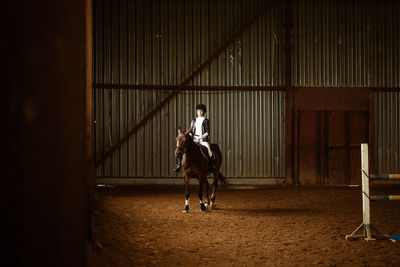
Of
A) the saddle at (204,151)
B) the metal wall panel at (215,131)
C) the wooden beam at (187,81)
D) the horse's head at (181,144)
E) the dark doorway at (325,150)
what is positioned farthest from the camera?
the dark doorway at (325,150)

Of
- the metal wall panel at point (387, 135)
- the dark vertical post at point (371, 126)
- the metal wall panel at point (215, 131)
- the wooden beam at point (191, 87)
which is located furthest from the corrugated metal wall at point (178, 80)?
the metal wall panel at point (387, 135)

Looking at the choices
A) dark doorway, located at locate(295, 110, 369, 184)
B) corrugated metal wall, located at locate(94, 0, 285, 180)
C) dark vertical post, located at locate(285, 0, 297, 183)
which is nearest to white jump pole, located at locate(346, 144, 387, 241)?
dark vertical post, located at locate(285, 0, 297, 183)

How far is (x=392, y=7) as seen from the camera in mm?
14898

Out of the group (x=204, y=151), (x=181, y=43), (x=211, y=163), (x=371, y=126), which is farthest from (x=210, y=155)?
(x=371, y=126)

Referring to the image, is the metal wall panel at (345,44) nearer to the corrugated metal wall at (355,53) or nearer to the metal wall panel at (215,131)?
the corrugated metal wall at (355,53)

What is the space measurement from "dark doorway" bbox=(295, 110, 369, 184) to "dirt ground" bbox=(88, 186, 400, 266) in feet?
9.58

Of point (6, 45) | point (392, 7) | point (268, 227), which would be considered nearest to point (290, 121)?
point (392, 7)

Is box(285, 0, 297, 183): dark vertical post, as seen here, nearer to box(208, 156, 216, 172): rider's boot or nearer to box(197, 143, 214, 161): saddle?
box(208, 156, 216, 172): rider's boot

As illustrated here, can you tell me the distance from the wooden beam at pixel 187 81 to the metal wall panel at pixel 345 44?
58.0 inches

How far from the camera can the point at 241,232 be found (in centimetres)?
675

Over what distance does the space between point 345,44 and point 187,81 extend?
5.86 m

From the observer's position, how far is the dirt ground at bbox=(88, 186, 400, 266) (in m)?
5.08

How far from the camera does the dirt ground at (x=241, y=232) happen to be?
5082 mm

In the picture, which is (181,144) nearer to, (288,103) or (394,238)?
(394,238)
